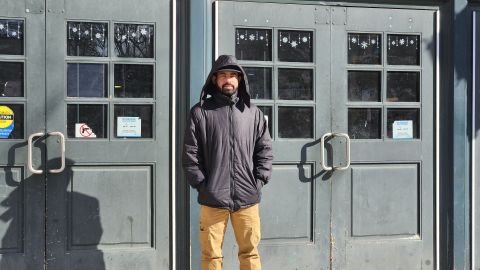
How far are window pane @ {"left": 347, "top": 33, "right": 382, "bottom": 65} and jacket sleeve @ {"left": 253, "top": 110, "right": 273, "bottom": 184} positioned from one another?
1.31 metres

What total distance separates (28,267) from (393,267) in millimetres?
3014

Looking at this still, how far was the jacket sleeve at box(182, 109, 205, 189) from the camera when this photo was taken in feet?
13.0

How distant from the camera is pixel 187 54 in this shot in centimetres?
472

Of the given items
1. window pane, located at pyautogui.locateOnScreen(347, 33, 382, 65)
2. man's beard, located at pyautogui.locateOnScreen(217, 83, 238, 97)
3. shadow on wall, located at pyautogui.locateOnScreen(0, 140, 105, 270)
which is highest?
window pane, located at pyautogui.locateOnScreen(347, 33, 382, 65)

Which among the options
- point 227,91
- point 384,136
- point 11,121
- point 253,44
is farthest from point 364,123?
point 11,121

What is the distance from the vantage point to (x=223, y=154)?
4.01m

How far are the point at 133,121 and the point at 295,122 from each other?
1339mm

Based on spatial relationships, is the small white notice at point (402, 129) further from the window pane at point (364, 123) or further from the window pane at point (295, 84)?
the window pane at point (295, 84)

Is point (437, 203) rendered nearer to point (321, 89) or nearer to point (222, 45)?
point (321, 89)

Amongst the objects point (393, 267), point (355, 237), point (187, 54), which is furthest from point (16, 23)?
point (393, 267)

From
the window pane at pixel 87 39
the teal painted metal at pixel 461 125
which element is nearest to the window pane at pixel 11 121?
the window pane at pixel 87 39

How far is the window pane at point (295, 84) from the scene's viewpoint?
4.95 meters

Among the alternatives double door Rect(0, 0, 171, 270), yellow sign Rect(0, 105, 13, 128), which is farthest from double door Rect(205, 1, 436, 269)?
yellow sign Rect(0, 105, 13, 128)

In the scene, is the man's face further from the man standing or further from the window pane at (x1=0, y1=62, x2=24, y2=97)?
the window pane at (x1=0, y1=62, x2=24, y2=97)
